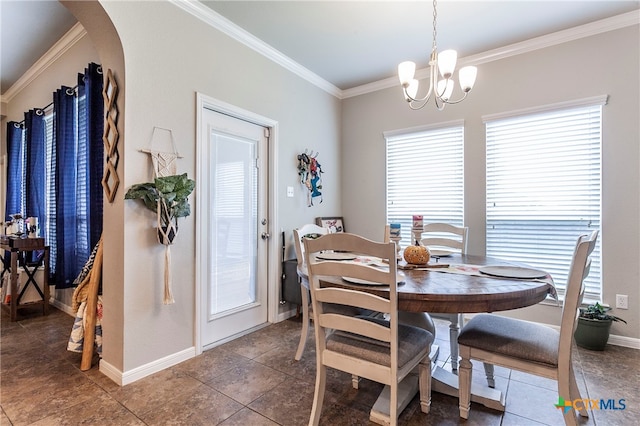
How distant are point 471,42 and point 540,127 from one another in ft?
3.44

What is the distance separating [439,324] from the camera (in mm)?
3158

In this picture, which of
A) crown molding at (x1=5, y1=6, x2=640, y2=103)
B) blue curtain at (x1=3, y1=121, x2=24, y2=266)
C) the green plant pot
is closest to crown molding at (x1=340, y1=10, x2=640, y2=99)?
crown molding at (x1=5, y1=6, x2=640, y2=103)

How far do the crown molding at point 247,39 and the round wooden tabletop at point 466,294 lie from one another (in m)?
2.33

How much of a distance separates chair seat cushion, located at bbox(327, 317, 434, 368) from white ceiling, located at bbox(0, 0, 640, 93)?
7.83 ft

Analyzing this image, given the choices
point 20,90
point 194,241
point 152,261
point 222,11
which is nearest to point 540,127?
point 222,11

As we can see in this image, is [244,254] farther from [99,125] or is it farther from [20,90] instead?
[20,90]

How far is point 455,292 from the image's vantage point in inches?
52.4

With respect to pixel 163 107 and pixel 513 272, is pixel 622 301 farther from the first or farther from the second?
pixel 163 107

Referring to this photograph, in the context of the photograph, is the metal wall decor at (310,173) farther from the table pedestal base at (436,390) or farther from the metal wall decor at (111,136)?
the table pedestal base at (436,390)

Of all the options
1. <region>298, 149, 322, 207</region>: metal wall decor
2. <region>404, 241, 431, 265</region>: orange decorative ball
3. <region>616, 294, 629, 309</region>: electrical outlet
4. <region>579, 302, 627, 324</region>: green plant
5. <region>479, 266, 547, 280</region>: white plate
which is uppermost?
<region>298, 149, 322, 207</region>: metal wall decor

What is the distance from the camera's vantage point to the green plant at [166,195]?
2016mm

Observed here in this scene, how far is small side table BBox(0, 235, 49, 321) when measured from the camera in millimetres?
3170

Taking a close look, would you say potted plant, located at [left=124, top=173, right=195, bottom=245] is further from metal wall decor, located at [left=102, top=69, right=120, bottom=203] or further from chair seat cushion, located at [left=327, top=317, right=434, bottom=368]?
chair seat cushion, located at [left=327, top=317, right=434, bottom=368]

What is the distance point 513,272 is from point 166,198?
2.15 metres
